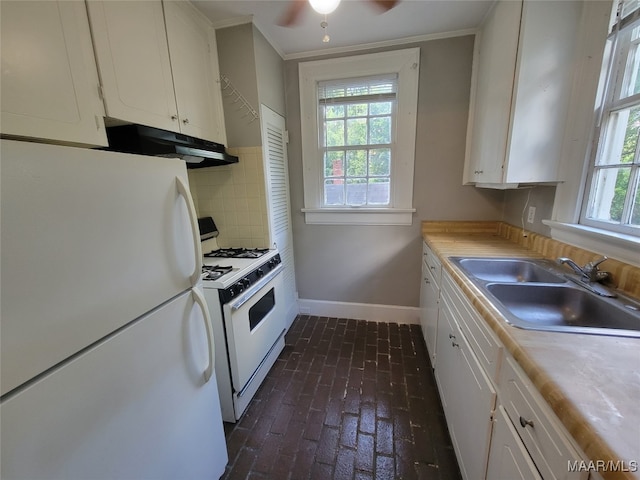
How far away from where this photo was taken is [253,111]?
194 cm

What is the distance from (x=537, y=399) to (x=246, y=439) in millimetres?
1496

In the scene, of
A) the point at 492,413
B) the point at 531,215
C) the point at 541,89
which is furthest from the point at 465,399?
the point at 541,89

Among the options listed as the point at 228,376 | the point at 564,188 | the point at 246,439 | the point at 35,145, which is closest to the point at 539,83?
the point at 564,188

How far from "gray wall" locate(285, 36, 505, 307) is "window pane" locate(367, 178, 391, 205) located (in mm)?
249

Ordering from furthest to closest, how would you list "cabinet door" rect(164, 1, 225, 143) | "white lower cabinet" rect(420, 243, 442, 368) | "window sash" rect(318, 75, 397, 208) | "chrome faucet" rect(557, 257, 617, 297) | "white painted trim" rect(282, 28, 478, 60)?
1. "window sash" rect(318, 75, 397, 208)
2. "white painted trim" rect(282, 28, 478, 60)
3. "white lower cabinet" rect(420, 243, 442, 368)
4. "cabinet door" rect(164, 1, 225, 143)
5. "chrome faucet" rect(557, 257, 617, 297)

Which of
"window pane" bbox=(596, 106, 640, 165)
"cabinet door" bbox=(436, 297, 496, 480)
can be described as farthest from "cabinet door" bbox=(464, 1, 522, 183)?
"cabinet door" bbox=(436, 297, 496, 480)

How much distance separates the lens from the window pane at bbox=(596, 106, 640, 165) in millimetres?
1203

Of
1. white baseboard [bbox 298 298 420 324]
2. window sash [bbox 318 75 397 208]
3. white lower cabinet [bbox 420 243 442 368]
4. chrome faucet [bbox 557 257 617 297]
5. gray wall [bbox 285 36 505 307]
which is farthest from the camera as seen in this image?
white baseboard [bbox 298 298 420 324]

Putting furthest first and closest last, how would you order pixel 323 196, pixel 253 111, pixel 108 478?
1. pixel 323 196
2. pixel 253 111
3. pixel 108 478

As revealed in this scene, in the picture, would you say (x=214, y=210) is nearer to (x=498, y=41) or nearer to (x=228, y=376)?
(x=228, y=376)

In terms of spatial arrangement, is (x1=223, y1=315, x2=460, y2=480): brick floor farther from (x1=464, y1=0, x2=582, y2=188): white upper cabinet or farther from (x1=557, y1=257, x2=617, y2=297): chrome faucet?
(x1=464, y1=0, x2=582, y2=188): white upper cabinet

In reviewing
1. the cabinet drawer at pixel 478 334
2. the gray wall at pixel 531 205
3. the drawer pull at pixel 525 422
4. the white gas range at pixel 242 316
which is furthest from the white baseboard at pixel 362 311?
the drawer pull at pixel 525 422

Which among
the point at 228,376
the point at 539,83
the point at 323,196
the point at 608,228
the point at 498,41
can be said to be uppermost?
the point at 498,41

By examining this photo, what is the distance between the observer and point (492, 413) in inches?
35.2
